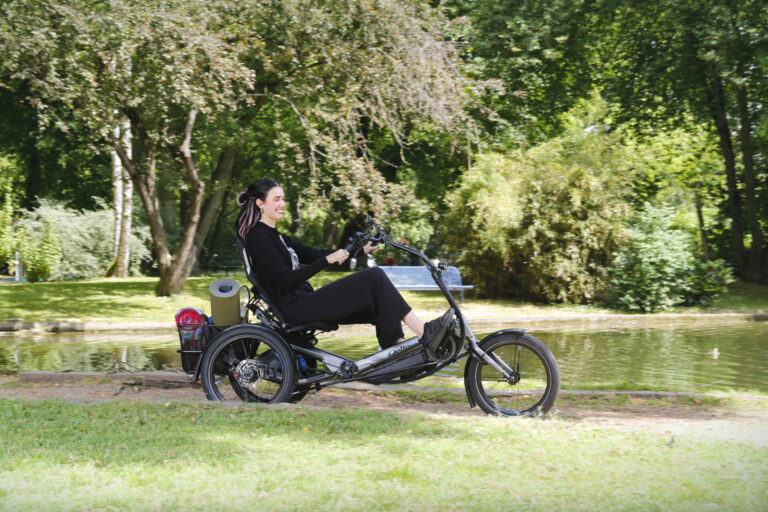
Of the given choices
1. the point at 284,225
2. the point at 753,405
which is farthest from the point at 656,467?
the point at 284,225

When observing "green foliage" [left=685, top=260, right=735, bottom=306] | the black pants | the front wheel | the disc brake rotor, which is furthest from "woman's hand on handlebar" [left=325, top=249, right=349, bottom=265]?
"green foliage" [left=685, top=260, right=735, bottom=306]

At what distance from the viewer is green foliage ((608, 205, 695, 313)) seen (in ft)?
55.5

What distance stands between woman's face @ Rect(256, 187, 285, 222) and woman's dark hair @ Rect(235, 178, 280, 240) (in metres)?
0.03

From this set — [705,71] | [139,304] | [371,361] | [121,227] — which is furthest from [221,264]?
[371,361]

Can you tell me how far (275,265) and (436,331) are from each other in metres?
1.34

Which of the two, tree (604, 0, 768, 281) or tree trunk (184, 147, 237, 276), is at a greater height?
tree (604, 0, 768, 281)

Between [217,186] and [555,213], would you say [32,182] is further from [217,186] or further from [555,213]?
[555,213]

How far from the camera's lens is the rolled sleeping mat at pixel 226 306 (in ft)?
20.8

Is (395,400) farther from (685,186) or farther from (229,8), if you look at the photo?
(685,186)

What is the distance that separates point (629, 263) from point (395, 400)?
39.1ft

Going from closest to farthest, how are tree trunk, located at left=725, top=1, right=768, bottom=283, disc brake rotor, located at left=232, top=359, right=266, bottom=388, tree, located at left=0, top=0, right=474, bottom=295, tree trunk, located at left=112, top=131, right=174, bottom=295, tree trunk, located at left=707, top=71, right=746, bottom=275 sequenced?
disc brake rotor, located at left=232, top=359, right=266, bottom=388
tree, located at left=0, top=0, right=474, bottom=295
tree trunk, located at left=112, top=131, right=174, bottom=295
tree trunk, located at left=725, top=1, right=768, bottom=283
tree trunk, located at left=707, top=71, right=746, bottom=275

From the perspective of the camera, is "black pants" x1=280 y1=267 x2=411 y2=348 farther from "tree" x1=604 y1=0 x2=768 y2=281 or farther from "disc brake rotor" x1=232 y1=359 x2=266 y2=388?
"tree" x1=604 y1=0 x2=768 y2=281

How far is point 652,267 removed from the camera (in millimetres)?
16906

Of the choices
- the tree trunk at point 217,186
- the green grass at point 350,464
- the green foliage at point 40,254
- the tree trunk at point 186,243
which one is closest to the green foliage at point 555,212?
the tree trunk at point 186,243
